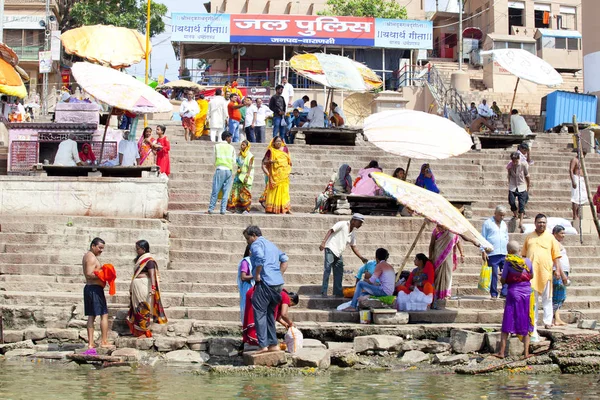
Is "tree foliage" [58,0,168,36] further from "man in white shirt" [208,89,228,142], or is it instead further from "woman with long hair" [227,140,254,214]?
"woman with long hair" [227,140,254,214]

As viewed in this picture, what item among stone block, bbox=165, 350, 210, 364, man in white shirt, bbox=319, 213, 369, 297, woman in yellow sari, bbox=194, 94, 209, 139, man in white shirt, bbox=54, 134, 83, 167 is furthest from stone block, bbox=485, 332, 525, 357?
woman in yellow sari, bbox=194, 94, 209, 139

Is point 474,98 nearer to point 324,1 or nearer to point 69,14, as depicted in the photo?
point 324,1

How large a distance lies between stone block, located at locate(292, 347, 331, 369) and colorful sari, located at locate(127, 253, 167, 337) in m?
1.92

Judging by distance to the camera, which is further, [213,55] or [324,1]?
[324,1]

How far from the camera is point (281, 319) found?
10180 millimetres

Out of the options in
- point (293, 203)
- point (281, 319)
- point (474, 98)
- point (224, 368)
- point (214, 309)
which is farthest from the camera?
point (474, 98)

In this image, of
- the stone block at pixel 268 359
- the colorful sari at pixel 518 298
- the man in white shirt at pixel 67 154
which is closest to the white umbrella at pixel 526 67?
the man in white shirt at pixel 67 154

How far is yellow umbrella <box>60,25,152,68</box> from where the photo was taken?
Result: 19.2m

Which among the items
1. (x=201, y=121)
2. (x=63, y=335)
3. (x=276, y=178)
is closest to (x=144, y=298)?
(x=63, y=335)

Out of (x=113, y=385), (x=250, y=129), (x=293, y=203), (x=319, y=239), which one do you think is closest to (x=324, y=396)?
(x=113, y=385)

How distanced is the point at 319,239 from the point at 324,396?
5.52 m

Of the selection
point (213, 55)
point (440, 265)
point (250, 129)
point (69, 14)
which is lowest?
point (440, 265)

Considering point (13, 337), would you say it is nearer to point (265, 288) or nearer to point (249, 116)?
point (265, 288)

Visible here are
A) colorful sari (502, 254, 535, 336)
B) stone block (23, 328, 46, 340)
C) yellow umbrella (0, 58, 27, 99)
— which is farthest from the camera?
yellow umbrella (0, 58, 27, 99)
